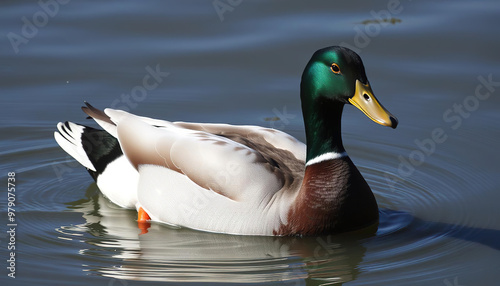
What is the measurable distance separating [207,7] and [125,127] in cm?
427

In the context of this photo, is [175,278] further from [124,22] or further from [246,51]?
[124,22]

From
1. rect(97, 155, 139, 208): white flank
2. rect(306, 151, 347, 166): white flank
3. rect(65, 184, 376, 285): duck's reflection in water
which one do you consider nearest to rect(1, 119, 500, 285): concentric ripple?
rect(65, 184, 376, 285): duck's reflection in water

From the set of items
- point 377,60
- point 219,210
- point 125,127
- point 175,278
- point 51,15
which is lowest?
point 175,278

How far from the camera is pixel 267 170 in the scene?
654 cm

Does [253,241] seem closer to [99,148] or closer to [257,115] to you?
[99,148]

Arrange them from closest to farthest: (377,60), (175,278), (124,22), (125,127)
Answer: (175,278) → (125,127) → (377,60) → (124,22)

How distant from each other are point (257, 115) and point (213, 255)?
266 cm

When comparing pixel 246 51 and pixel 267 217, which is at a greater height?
pixel 246 51

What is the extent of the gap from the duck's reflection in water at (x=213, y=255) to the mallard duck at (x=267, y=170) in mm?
95

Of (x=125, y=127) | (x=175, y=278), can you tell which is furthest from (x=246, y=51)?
(x=175, y=278)

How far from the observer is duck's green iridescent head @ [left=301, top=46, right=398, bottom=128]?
627 cm

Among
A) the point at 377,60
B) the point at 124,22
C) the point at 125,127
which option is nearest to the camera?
the point at 125,127

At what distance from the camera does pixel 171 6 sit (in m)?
11.1

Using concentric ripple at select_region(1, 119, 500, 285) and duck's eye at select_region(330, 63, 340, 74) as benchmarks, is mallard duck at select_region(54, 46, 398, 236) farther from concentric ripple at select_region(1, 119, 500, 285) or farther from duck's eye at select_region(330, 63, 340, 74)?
concentric ripple at select_region(1, 119, 500, 285)
